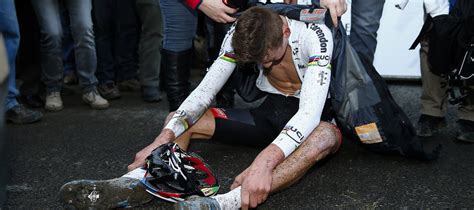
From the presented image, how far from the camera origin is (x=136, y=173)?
2.62 meters

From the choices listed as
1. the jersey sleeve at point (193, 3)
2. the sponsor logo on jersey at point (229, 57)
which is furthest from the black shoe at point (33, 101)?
the sponsor logo on jersey at point (229, 57)

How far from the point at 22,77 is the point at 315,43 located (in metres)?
2.86

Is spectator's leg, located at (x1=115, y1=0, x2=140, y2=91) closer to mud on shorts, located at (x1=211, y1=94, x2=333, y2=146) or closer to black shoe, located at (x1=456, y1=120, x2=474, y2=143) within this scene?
mud on shorts, located at (x1=211, y1=94, x2=333, y2=146)

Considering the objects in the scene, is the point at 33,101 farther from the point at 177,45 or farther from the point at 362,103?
the point at 362,103

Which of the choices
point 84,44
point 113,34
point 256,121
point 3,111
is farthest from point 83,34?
point 3,111

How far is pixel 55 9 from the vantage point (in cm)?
429

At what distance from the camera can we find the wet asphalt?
270 cm

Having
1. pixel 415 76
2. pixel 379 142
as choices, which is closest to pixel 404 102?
pixel 415 76

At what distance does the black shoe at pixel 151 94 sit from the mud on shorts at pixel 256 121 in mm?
1719

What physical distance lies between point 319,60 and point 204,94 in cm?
64

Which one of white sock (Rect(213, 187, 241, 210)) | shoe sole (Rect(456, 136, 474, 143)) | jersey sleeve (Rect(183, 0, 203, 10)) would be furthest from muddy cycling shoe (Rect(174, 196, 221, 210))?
shoe sole (Rect(456, 136, 474, 143))

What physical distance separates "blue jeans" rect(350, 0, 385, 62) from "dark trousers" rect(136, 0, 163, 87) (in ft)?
5.81

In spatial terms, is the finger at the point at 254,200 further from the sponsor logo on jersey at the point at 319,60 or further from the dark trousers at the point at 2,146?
the dark trousers at the point at 2,146

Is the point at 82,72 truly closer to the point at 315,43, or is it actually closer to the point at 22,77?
the point at 22,77
